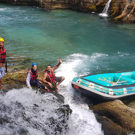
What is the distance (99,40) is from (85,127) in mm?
9261

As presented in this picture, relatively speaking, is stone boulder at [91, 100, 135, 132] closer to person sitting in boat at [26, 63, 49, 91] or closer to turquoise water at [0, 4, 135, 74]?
person sitting in boat at [26, 63, 49, 91]

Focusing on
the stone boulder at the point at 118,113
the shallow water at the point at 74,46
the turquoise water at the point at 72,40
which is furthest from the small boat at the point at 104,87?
the turquoise water at the point at 72,40

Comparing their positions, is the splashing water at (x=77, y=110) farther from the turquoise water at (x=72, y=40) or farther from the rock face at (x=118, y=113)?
the turquoise water at (x=72, y=40)

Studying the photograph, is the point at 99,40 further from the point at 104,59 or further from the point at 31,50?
the point at 31,50

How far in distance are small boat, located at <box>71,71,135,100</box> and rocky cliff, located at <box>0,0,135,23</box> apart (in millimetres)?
12351

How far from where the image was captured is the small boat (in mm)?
6648

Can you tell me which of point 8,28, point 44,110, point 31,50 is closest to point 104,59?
point 31,50

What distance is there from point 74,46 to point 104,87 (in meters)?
6.21

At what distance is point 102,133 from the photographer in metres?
5.36

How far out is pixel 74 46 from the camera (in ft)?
41.3

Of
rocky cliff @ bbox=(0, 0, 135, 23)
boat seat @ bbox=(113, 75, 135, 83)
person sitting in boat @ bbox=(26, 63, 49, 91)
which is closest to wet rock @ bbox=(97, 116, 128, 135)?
person sitting in boat @ bbox=(26, 63, 49, 91)

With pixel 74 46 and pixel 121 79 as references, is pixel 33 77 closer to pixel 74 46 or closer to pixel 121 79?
pixel 121 79

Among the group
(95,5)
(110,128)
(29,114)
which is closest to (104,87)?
(110,128)

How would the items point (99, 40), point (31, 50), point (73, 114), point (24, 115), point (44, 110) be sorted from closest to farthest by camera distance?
1. point (24, 115)
2. point (44, 110)
3. point (73, 114)
4. point (31, 50)
5. point (99, 40)
